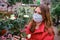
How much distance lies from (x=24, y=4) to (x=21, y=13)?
0.11 meters

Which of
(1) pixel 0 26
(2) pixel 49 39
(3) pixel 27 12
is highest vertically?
(3) pixel 27 12

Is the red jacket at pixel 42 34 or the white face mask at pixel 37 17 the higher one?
the white face mask at pixel 37 17

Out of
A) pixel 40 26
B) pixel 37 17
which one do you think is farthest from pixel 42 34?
pixel 37 17

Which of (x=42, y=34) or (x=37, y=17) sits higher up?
(x=37, y=17)

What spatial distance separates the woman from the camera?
2328 millimetres

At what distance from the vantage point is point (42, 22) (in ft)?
7.75

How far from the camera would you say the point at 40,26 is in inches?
93.4

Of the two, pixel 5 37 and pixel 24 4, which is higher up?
pixel 24 4

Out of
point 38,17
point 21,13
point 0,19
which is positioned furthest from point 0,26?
point 38,17

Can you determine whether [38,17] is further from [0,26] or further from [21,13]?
[0,26]

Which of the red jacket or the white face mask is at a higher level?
the white face mask

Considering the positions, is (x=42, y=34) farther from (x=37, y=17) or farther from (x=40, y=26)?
(x=37, y=17)

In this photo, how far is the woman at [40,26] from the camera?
2.33 m

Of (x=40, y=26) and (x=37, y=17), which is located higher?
(x=37, y=17)
